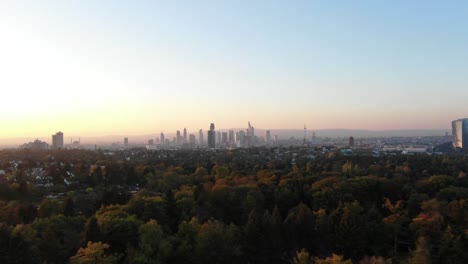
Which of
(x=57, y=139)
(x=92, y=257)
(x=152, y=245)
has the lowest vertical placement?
(x=152, y=245)

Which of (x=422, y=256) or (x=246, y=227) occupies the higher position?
(x=246, y=227)

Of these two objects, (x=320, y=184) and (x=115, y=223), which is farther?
(x=320, y=184)

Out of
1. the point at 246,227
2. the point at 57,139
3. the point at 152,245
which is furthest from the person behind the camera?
the point at 57,139

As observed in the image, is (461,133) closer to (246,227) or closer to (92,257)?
(246,227)

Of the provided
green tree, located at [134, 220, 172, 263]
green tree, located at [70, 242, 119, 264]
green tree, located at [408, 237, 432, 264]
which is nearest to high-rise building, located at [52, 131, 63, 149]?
green tree, located at [134, 220, 172, 263]

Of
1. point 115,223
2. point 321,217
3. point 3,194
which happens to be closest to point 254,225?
point 321,217

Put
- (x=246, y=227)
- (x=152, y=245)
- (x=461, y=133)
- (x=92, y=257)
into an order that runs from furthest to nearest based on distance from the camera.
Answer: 1. (x=461, y=133)
2. (x=246, y=227)
3. (x=152, y=245)
4. (x=92, y=257)

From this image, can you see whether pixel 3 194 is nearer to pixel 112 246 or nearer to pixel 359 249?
pixel 112 246

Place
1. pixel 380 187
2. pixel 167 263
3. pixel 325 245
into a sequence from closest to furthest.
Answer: pixel 167 263, pixel 325 245, pixel 380 187

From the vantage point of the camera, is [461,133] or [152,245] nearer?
[152,245]

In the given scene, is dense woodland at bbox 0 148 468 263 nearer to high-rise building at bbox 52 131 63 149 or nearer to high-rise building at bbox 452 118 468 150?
high-rise building at bbox 452 118 468 150

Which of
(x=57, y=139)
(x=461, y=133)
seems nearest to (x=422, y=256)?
(x=461, y=133)
